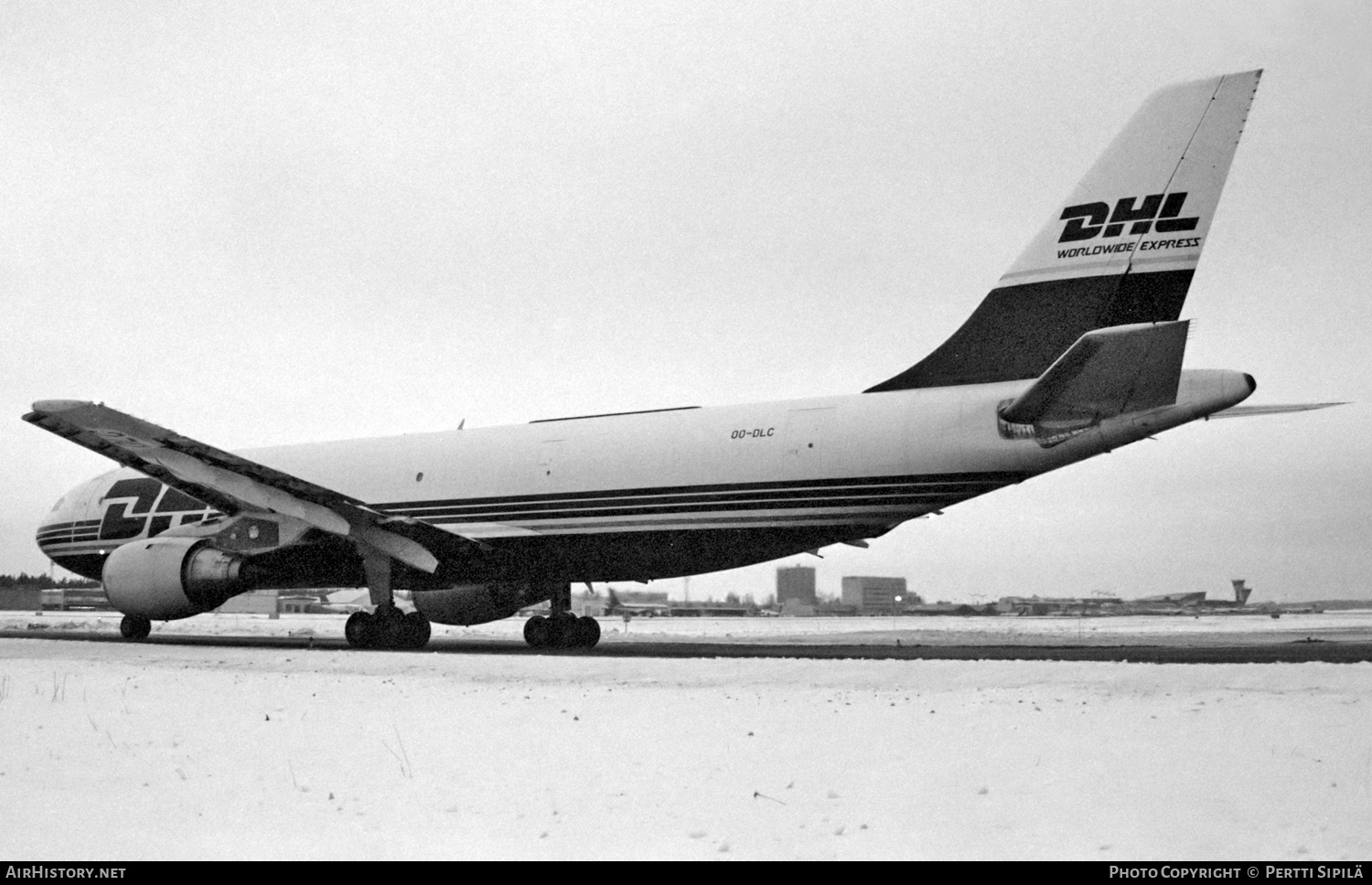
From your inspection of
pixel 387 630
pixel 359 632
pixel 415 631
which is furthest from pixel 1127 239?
pixel 359 632

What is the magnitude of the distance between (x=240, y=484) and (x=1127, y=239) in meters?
13.1

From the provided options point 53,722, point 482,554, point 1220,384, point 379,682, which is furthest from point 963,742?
point 482,554

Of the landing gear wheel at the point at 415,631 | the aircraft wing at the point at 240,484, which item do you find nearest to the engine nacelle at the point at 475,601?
the landing gear wheel at the point at 415,631

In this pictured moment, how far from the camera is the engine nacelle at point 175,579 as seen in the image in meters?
16.9

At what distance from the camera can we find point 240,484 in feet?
53.5

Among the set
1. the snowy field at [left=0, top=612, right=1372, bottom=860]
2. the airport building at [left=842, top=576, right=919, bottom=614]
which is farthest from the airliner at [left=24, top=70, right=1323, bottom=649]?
the airport building at [left=842, top=576, right=919, bottom=614]

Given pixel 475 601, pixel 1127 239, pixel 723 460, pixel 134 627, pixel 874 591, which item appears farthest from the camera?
pixel 874 591

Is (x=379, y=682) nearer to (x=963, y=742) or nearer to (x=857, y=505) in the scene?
(x=963, y=742)

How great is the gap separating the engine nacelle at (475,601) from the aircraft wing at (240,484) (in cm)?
226

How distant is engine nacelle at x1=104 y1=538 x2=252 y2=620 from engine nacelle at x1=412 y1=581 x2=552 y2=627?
328 centimetres

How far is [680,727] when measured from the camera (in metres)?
7.29

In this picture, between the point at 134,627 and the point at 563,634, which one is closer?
the point at 563,634

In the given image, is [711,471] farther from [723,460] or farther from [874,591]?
[874,591]

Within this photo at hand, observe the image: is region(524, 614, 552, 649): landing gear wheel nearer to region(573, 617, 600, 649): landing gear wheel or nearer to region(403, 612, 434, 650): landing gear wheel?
region(573, 617, 600, 649): landing gear wheel
